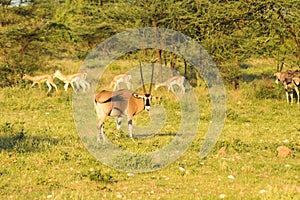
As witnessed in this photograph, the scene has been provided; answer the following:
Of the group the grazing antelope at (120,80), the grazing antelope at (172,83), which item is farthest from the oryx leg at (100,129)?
the grazing antelope at (120,80)

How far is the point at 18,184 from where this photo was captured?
23.2ft

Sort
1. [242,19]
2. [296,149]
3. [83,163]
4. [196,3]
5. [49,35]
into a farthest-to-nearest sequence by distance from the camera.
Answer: [49,35], [196,3], [242,19], [296,149], [83,163]

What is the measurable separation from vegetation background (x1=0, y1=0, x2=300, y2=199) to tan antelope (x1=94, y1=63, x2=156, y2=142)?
0.49m

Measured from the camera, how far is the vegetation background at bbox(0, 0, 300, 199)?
702 cm

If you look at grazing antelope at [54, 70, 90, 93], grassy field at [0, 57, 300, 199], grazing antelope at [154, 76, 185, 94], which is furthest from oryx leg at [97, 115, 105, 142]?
grazing antelope at [54, 70, 90, 93]

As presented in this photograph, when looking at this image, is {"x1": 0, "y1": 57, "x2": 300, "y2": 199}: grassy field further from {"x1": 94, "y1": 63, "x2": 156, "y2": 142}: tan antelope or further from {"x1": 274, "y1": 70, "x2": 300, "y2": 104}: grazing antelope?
{"x1": 274, "y1": 70, "x2": 300, "y2": 104}: grazing antelope

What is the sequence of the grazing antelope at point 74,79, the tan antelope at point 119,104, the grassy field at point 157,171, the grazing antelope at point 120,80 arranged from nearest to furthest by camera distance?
the grassy field at point 157,171 < the tan antelope at point 119,104 < the grazing antelope at point 74,79 < the grazing antelope at point 120,80

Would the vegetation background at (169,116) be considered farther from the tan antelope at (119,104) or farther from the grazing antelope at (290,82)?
the tan antelope at (119,104)

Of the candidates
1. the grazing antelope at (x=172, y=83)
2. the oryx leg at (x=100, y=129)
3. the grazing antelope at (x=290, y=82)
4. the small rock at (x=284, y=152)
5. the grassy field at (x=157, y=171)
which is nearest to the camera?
the grassy field at (x=157, y=171)

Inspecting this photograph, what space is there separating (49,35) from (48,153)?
1500 cm

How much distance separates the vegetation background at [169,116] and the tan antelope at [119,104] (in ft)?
1.60

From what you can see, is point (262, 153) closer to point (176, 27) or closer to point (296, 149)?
point (296, 149)

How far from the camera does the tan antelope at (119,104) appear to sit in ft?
34.0

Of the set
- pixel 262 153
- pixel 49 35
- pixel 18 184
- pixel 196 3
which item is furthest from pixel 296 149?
pixel 49 35
